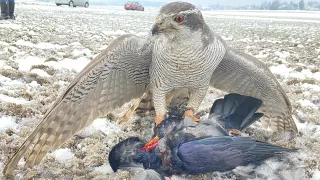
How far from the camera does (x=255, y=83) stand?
4.33 m

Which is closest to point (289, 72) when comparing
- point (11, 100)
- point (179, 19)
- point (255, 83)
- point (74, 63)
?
point (255, 83)

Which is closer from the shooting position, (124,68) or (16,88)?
(124,68)

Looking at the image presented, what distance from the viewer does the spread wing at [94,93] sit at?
3.21 metres

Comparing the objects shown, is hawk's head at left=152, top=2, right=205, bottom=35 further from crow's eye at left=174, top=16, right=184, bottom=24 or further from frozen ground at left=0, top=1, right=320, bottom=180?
frozen ground at left=0, top=1, right=320, bottom=180

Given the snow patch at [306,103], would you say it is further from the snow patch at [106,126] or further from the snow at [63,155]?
the snow at [63,155]

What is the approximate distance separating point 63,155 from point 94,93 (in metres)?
0.65

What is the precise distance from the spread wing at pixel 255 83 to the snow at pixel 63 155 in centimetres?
189

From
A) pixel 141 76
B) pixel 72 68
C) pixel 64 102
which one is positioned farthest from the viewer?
pixel 72 68

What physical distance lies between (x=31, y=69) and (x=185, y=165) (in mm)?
4313

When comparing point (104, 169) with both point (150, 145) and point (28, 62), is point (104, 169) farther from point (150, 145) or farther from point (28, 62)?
point (28, 62)

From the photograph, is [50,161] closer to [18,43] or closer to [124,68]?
[124,68]

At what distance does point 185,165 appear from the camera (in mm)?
Answer: 2934

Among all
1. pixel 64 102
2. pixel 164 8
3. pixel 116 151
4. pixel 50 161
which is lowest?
pixel 50 161

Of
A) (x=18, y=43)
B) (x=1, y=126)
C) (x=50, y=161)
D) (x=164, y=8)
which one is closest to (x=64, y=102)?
(x=50, y=161)
